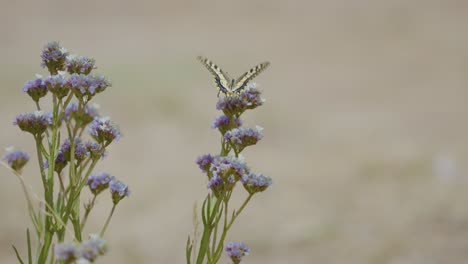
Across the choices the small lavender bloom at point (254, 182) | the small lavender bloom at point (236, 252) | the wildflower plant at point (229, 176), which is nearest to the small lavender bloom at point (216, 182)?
the wildflower plant at point (229, 176)

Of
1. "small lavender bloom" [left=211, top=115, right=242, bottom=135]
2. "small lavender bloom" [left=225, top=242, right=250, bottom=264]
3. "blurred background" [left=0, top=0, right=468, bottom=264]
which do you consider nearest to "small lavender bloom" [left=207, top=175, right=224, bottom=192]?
"small lavender bloom" [left=225, top=242, right=250, bottom=264]

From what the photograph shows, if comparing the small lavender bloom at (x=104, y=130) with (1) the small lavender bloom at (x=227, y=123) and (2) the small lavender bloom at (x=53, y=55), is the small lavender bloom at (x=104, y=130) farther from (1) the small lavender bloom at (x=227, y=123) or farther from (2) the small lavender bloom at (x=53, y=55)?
(1) the small lavender bloom at (x=227, y=123)

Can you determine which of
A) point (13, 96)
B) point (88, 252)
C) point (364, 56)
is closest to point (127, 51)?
point (13, 96)

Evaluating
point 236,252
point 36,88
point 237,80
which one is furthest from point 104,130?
point 237,80

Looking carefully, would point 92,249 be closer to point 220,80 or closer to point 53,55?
point 53,55

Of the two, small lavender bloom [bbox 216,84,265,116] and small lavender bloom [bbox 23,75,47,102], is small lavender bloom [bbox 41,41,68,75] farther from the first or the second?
small lavender bloom [bbox 216,84,265,116]

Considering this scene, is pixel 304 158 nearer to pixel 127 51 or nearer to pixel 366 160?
pixel 366 160
